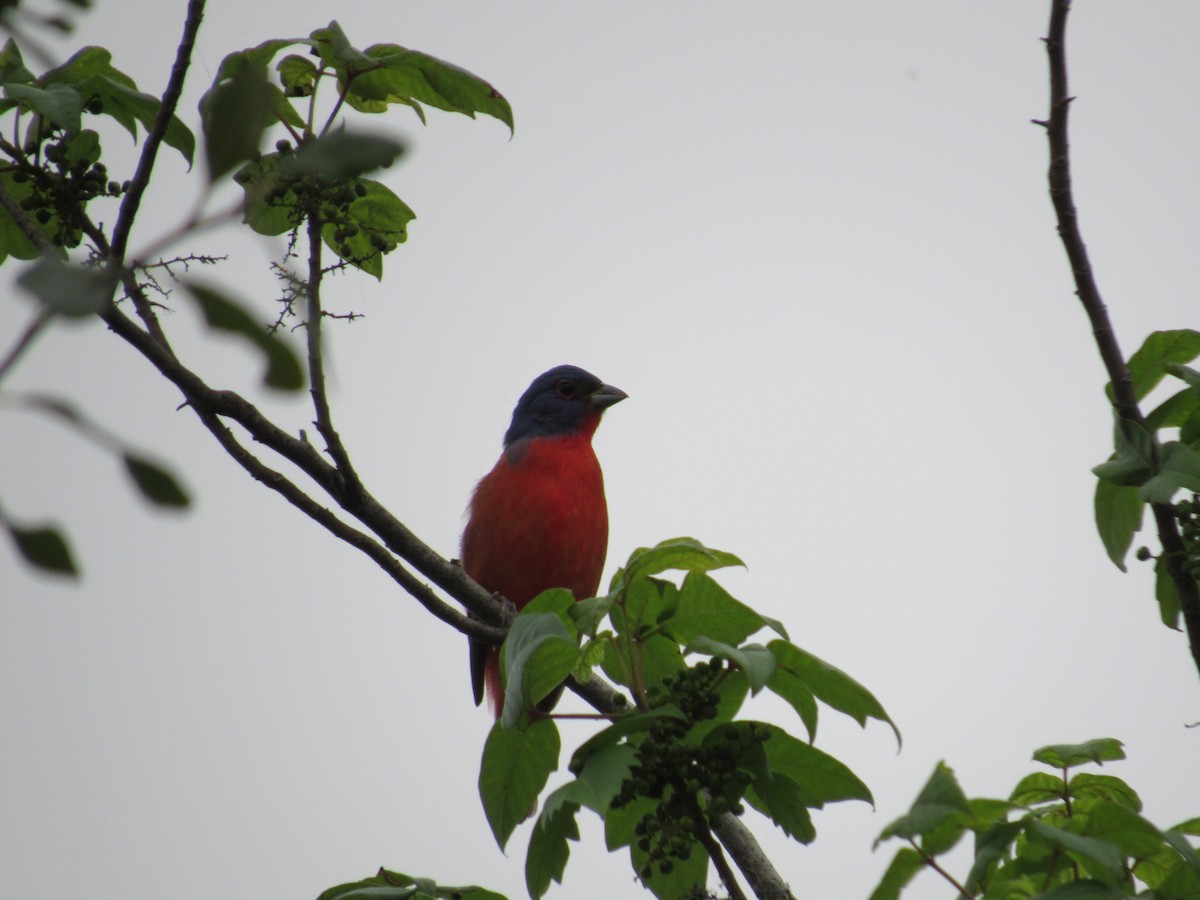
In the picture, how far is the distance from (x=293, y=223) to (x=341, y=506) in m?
0.78

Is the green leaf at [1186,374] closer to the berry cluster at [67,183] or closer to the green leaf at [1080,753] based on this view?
the green leaf at [1080,753]

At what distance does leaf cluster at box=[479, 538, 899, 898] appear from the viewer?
222 cm

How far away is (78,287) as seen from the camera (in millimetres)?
779

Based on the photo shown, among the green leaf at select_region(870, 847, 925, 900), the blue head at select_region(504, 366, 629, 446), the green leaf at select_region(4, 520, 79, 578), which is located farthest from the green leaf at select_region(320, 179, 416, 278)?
the blue head at select_region(504, 366, 629, 446)

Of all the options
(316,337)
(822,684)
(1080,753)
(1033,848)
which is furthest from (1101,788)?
(316,337)

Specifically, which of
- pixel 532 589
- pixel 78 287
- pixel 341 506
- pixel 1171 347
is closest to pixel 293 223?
pixel 341 506

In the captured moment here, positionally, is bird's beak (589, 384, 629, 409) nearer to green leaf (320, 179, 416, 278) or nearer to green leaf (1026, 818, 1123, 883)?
green leaf (320, 179, 416, 278)

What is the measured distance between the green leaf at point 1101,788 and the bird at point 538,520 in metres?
3.88

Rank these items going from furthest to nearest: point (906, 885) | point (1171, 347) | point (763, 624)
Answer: point (1171, 347)
point (763, 624)
point (906, 885)

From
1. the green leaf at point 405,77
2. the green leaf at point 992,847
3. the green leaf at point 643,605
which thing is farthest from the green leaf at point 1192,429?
the green leaf at point 405,77

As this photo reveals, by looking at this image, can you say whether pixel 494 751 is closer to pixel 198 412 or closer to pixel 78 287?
pixel 198 412

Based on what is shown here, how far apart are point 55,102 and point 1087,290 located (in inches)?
87.6

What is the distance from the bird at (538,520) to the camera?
677 centimetres

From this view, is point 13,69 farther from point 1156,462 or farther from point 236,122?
point 1156,462
